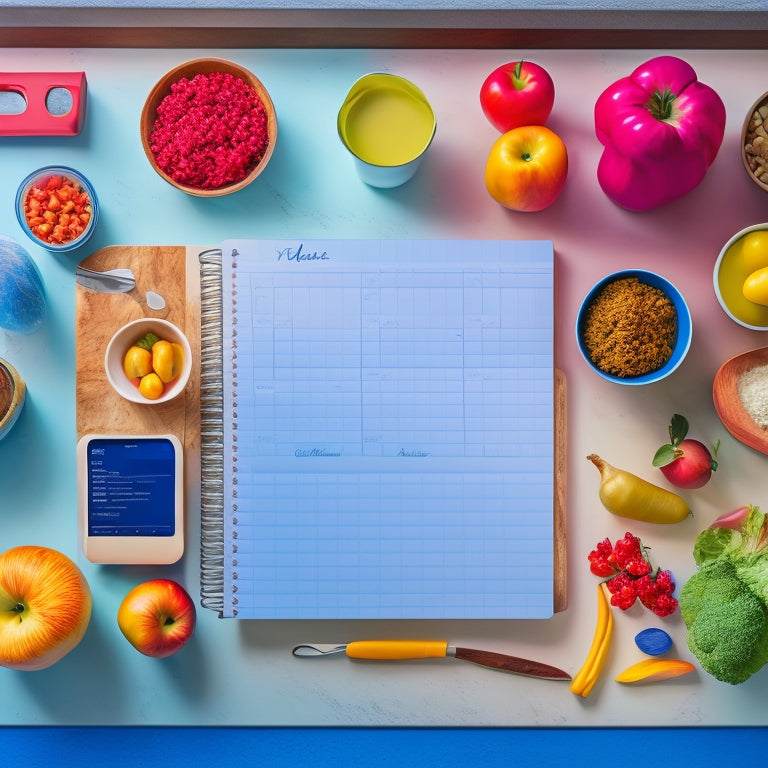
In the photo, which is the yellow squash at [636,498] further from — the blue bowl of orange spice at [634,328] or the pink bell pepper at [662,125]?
the pink bell pepper at [662,125]

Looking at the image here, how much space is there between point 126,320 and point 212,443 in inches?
8.3

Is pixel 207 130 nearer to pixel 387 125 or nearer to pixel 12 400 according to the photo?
pixel 387 125

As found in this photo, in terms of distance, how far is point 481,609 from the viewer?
0.94 meters

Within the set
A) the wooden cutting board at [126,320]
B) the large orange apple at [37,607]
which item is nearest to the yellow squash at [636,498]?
the wooden cutting board at [126,320]

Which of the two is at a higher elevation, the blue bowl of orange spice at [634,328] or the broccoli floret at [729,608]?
the blue bowl of orange spice at [634,328]

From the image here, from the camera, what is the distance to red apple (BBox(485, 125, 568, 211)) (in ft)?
2.83

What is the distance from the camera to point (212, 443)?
3.10 ft

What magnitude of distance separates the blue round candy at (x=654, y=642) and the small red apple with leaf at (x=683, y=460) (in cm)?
21

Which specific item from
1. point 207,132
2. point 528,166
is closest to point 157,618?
point 207,132

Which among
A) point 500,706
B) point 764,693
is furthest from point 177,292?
point 764,693

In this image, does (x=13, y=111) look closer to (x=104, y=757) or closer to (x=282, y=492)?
(x=282, y=492)

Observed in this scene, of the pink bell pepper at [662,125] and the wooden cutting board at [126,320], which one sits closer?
the pink bell pepper at [662,125]

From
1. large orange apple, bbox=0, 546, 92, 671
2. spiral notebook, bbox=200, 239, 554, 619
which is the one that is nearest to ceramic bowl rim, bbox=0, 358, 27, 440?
large orange apple, bbox=0, 546, 92, 671

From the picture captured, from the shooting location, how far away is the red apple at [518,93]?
0.88m
